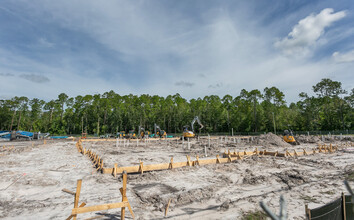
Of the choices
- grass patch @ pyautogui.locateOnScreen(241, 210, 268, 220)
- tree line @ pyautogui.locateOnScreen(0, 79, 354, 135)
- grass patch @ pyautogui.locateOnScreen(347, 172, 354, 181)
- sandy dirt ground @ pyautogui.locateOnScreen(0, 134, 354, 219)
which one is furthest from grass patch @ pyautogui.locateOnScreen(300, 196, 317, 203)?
tree line @ pyautogui.locateOnScreen(0, 79, 354, 135)

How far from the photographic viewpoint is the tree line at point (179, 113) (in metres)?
49.0

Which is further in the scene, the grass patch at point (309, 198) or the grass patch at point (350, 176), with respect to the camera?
the grass patch at point (350, 176)

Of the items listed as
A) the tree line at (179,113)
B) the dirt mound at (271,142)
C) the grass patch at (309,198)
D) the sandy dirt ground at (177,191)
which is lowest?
the grass patch at (309,198)

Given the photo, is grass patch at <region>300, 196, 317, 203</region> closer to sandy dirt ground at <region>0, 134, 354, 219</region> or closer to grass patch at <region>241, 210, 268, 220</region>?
sandy dirt ground at <region>0, 134, 354, 219</region>

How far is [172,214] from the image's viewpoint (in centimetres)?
537

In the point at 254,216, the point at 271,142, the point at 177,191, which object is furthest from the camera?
the point at 271,142

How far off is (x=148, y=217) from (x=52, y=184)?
17.7ft

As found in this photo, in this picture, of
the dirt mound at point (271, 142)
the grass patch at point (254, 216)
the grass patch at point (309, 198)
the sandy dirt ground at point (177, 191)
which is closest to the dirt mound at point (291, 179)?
the sandy dirt ground at point (177, 191)

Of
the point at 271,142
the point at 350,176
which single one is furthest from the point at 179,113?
the point at 350,176

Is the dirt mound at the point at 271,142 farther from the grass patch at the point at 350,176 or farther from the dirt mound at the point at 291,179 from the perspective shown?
the dirt mound at the point at 291,179

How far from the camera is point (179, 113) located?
64.2m

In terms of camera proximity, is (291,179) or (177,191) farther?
(291,179)

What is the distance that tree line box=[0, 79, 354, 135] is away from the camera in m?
49.0

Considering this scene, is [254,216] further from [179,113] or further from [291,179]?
[179,113]
